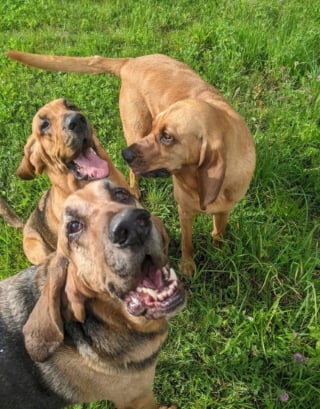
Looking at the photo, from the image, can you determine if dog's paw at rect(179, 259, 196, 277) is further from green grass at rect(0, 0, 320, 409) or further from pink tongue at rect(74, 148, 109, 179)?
pink tongue at rect(74, 148, 109, 179)

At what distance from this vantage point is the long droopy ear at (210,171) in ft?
10.2

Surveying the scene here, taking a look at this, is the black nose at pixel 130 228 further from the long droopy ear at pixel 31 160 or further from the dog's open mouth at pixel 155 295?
the long droopy ear at pixel 31 160

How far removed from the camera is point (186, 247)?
392cm

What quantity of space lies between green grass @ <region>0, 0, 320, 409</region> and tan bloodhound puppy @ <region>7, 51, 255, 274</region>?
1.53 ft

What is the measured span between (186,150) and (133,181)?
1261 millimetres

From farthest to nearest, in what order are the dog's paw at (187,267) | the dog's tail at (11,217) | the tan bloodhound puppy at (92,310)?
the dog's tail at (11,217)
the dog's paw at (187,267)
the tan bloodhound puppy at (92,310)

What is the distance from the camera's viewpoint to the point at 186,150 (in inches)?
128

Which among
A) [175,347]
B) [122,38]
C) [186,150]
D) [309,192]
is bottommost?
[175,347]

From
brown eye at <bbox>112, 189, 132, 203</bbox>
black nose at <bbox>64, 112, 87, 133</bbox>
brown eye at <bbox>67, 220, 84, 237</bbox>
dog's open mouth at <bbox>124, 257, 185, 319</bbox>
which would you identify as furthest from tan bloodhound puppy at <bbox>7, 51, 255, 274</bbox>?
brown eye at <bbox>67, 220, 84, 237</bbox>

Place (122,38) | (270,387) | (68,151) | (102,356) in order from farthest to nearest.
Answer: (122,38) → (68,151) → (270,387) → (102,356)

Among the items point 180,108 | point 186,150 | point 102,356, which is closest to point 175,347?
point 102,356

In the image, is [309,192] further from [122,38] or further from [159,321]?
[122,38]

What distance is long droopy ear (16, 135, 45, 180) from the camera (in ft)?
12.2

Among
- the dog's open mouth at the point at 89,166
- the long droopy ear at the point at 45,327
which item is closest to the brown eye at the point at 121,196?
the long droopy ear at the point at 45,327
